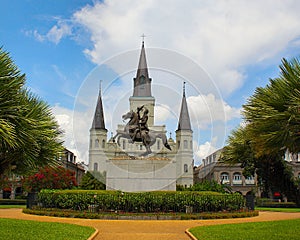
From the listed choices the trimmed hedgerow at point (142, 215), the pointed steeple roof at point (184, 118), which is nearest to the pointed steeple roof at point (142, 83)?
the pointed steeple roof at point (184, 118)

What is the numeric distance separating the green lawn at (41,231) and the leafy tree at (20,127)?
1847mm

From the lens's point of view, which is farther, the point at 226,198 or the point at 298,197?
the point at 226,198

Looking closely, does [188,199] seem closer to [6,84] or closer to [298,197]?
[298,197]

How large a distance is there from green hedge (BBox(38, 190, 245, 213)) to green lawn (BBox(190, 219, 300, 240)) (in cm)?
628

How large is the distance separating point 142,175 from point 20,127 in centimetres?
1841

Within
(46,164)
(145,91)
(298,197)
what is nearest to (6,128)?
(46,164)

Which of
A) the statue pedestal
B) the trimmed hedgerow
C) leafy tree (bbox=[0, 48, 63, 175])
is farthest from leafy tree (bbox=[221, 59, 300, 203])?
the statue pedestal

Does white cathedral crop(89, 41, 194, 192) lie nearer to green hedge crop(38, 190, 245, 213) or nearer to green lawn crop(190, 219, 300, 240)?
green hedge crop(38, 190, 245, 213)

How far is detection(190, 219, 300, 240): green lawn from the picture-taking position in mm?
10727

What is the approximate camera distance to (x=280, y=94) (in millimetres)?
8117

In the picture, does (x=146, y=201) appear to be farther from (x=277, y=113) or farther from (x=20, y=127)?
(x=277, y=113)

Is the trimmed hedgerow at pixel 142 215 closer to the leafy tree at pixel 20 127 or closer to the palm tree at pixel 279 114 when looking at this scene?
the leafy tree at pixel 20 127

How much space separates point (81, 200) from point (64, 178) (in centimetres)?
2373

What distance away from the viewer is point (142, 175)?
1056 inches
